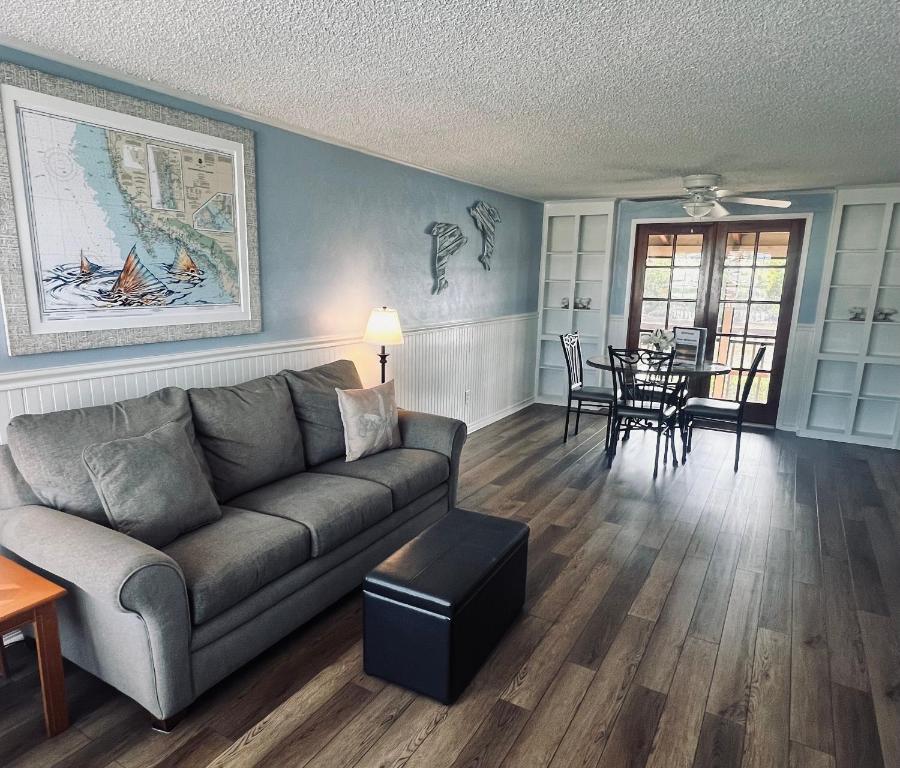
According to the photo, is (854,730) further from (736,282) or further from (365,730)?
(736,282)

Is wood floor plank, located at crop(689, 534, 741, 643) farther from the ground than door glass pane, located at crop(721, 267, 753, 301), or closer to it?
closer to it

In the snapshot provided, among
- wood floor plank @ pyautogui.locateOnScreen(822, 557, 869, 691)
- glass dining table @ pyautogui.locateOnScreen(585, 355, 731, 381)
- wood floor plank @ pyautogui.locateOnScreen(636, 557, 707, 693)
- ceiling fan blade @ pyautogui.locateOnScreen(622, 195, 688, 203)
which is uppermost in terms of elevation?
ceiling fan blade @ pyautogui.locateOnScreen(622, 195, 688, 203)

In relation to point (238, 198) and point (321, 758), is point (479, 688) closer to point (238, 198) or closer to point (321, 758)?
point (321, 758)

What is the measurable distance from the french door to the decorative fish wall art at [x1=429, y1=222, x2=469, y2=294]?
7.68 feet

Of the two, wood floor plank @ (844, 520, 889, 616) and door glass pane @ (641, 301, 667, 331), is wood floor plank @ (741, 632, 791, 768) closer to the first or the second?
wood floor plank @ (844, 520, 889, 616)

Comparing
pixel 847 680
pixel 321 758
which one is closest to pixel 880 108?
pixel 847 680

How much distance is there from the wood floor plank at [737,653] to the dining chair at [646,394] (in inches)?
62.6

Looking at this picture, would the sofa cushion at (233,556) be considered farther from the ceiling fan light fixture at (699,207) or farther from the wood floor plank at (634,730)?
the ceiling fan light fixture at (699,207)

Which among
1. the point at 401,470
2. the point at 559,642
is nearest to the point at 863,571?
the point at 559,642

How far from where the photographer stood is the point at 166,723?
1.83 m

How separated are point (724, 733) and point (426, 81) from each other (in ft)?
8.94

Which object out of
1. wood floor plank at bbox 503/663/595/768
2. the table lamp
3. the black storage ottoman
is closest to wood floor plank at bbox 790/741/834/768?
wood floor plank at bbox 503/663/595/768

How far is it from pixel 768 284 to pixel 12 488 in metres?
6.03

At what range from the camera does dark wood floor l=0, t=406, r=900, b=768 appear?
1.80 metres
